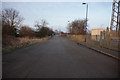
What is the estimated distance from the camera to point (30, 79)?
150 inches

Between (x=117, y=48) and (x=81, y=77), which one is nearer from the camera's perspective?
(x=81, y=77)

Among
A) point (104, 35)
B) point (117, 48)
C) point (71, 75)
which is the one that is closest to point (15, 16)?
point (104, 35)

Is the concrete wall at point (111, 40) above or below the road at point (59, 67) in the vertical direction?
above

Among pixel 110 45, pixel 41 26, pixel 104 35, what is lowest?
pixel 110 45

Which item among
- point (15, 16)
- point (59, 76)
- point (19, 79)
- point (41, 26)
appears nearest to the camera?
point (19, 79)

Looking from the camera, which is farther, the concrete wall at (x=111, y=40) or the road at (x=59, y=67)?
the concrete wall at (x=111, y=40)

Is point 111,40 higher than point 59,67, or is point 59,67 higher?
point 111,40

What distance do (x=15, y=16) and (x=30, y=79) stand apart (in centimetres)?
3481

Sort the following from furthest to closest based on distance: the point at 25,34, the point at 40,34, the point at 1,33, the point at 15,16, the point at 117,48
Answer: the point at 40,34
the point at 15,16
the point at 25,34
the point at 1,33
the point at 117,48

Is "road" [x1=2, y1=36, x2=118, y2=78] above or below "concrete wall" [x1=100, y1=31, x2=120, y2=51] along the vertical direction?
below

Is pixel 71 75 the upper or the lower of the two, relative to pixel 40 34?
lower

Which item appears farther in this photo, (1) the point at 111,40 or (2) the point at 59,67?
(1) the point at 111,40

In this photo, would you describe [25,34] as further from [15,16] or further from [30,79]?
[30,79]

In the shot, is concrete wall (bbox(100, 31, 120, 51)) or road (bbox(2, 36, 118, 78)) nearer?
road (bbox(2, 36, 118, 78))
